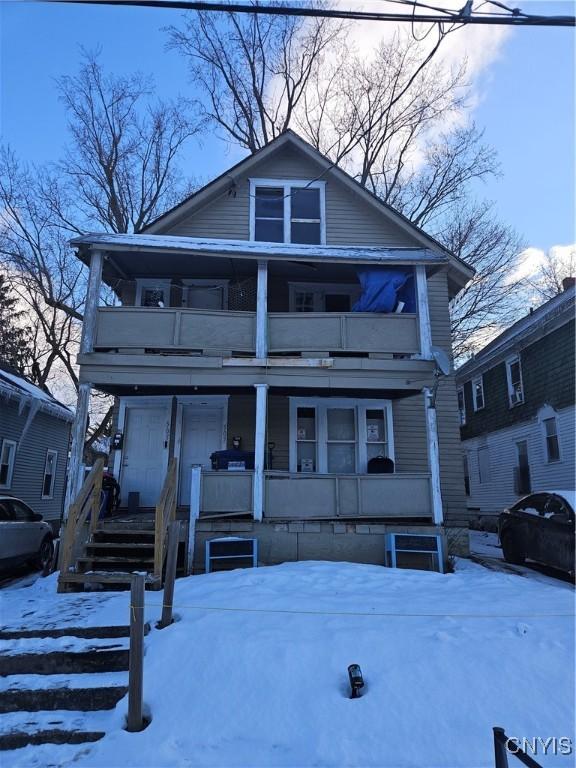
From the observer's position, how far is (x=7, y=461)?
A: 1532 cm

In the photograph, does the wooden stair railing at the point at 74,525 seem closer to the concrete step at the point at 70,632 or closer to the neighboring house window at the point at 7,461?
the concrete step at the point at 70,632

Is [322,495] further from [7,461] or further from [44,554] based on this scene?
[7,461]

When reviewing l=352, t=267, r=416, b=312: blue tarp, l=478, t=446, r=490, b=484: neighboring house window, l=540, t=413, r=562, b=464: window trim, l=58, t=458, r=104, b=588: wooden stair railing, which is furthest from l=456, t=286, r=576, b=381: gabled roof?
l=58, t=458, r=104, b=588: wooden stair railing

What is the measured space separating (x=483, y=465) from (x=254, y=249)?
53.4 ft

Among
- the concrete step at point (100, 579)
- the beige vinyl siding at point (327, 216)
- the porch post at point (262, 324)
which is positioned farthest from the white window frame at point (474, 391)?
the concrete step at point (100, 579)

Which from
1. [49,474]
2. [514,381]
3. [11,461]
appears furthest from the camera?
[514,381]

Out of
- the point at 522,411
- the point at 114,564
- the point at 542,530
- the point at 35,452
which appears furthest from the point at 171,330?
the point at 522,411

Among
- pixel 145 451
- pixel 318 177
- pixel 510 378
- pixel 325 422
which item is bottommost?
pixel 145 451

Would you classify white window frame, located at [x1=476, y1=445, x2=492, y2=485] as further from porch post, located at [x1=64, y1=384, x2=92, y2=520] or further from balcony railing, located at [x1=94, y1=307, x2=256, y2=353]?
porch post, located at [x1=64, y1=384, x2=92, y2=520]

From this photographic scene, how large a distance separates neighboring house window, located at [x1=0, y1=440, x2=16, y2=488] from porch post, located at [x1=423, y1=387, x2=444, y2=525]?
39.7 feet

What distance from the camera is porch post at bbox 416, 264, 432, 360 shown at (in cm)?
1033

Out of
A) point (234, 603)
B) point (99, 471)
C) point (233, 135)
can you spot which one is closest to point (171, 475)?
point (99, 471)

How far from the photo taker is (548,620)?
604cm

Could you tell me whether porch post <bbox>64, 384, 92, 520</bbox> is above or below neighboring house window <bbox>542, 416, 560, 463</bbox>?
below
